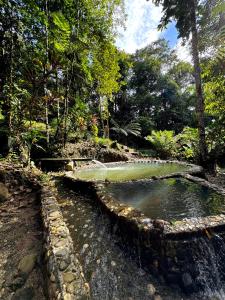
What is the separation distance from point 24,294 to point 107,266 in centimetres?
80

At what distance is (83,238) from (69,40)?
657cm

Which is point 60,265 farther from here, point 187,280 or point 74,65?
point 74,65

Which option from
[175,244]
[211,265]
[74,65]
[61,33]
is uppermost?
[61,33]

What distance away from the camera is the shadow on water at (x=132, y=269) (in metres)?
1.67

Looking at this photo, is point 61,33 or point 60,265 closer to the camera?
point 60,265

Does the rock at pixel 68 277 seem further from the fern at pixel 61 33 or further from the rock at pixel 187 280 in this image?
the fern at pixel 61 33

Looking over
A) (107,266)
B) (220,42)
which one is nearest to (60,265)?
(107,266)

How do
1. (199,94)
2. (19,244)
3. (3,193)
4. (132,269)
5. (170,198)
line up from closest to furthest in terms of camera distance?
(132,269)
(19,244)
(170,198)
(3,193)
(199,94)

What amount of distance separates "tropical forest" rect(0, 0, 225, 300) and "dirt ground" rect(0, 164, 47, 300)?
0.01 meters

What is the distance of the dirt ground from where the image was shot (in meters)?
1.66

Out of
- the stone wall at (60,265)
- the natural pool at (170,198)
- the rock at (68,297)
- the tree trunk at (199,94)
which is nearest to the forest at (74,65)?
the tree trunk at (199,94)

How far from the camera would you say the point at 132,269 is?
194cm

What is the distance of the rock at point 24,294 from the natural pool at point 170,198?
1.49m

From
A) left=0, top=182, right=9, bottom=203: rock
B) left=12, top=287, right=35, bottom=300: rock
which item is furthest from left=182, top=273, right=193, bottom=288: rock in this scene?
left=0, top=182, right=9, bottom=203: rock
